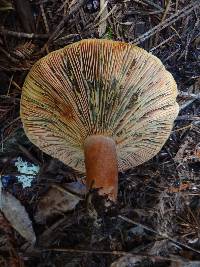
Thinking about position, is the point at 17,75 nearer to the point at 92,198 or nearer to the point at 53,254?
the point at 92,198

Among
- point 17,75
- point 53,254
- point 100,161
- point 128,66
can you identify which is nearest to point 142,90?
point 128,66

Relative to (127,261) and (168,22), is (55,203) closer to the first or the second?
(127,261)

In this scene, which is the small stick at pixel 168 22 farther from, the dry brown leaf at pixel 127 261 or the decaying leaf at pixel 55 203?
the dry brown leaf at pixel 127 261

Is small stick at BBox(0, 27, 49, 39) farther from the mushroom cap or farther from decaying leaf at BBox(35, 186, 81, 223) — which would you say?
decaying leaf at BBox(35, 186, 81, 223)

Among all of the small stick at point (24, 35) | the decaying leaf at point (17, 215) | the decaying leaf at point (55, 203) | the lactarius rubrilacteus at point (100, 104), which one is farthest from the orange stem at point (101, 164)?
the small stick at point (24, 35)

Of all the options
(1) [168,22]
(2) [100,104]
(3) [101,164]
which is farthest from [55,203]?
(1) [168,22]
